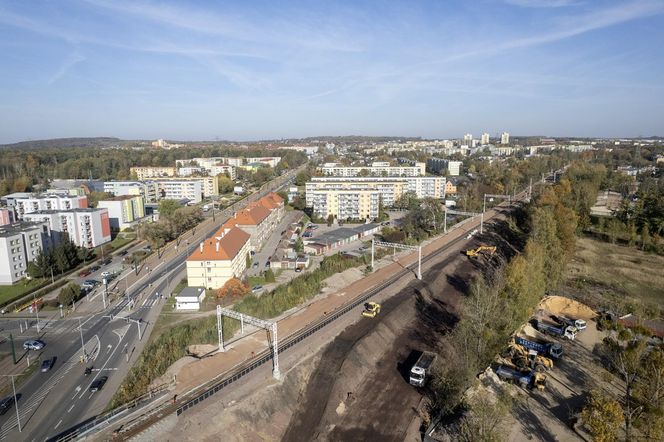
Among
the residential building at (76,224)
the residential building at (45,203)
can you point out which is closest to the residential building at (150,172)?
the residential building at (45,203)

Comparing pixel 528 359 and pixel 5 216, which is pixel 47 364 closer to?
pixel 528 359

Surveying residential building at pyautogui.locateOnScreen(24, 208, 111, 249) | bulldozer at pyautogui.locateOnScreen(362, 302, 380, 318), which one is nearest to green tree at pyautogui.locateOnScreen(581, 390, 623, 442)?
bulldozer at pyautogui.locateOnScreen(362, 302, 380, 318)

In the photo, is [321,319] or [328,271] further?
[328,271]

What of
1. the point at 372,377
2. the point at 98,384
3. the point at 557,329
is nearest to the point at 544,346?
the point at 557,329

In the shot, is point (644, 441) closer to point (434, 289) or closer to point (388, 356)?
point (388, 356)

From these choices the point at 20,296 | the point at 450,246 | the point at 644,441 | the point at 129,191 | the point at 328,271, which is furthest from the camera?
the point at 129,191

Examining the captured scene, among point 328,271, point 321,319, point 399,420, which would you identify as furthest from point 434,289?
point 399,420
